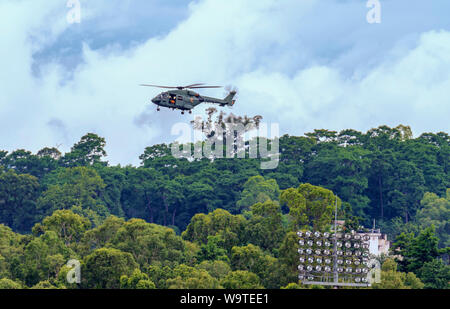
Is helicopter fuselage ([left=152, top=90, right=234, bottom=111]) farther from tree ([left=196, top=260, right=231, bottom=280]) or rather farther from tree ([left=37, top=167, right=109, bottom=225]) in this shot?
tree ([left=37, top=167, right=109, bottom=225])

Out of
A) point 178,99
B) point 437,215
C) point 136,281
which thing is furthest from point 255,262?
point 437,215

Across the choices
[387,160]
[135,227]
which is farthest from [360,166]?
[135,227]

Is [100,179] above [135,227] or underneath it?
above

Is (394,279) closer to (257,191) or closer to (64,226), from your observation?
(64,226)

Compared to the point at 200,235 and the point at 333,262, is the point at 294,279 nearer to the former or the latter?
the point at 333,262

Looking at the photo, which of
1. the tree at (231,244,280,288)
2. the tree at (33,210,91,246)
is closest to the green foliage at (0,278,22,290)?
the tree at (33,210,91,246)

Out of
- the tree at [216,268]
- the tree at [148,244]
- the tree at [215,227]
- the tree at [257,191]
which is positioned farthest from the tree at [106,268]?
the tree at [257,191]
